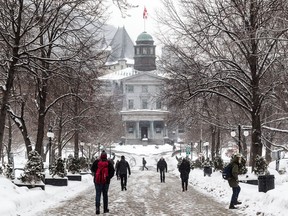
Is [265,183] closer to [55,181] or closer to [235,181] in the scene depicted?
[235,181]

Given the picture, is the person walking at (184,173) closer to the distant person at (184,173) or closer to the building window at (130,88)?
the distant person at (184,173)

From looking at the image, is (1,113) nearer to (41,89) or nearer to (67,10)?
(67,10)

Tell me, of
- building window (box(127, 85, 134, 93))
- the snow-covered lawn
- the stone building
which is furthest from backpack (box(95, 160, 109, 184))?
building window (box(127, 85, 134, 93))

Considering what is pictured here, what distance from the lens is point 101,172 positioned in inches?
559

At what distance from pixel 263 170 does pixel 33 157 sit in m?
9.76

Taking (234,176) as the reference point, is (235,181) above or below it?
below

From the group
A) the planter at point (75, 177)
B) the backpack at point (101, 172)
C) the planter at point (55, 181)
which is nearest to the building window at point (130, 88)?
the planter at point (75, 177)

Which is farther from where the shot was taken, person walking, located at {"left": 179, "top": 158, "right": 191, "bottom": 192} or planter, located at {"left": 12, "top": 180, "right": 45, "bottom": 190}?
person walking, located at {"left": 179, "top": 158, "right": 191, "bottom": 192}

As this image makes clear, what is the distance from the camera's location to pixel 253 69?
2373 cm

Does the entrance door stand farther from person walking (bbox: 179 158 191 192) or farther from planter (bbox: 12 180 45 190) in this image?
planter (bbox: 12 180 45 190)

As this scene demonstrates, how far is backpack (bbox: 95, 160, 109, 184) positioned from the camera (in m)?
14.2

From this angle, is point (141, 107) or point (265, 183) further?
point (141, 107)

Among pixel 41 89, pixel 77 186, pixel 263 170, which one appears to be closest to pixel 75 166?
pixel 77 186

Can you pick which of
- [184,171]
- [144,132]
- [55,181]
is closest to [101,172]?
[55,181]
